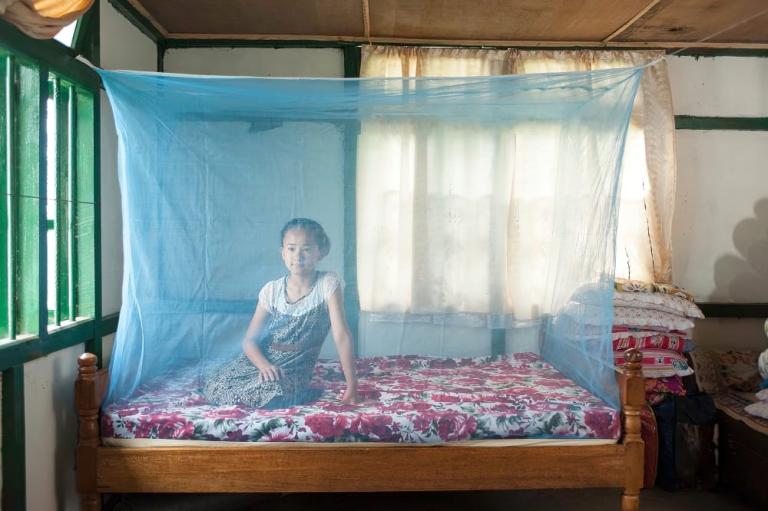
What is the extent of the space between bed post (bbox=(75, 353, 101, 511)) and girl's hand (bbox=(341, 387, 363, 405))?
0.99m

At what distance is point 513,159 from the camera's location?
298cm

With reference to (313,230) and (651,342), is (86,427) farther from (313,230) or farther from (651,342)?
(651,342)

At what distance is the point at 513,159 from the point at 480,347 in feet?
2.78

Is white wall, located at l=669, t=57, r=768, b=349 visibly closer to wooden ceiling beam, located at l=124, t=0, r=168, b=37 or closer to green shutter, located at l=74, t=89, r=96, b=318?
wooden ceiling beam, located at l=124, t=0, r=168, b=37

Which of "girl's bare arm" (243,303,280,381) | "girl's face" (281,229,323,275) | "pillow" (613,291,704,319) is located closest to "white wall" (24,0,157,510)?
"girl's bare arm" (243,303,280,381)

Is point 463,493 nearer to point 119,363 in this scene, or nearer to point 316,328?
point 316,328

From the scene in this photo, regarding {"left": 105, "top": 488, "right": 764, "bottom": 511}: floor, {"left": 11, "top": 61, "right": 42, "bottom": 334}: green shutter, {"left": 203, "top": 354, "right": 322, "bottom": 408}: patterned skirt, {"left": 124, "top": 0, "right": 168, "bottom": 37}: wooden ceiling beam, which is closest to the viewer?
{"left": 11, "top": 61, "right": 42, "bottom": 334}: green shutter

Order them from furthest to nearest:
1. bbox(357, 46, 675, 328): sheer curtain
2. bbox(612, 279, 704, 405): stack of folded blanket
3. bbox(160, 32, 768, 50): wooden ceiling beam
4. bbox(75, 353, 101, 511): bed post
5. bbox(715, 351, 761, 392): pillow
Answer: bbox(160, 32, 768, 50): wooden ceiling beam → bbox(715, 351, 761, 392): pillow → bbox(612, 279, 704, 405): stack of folded blanket → bbox(357, 46, 675, 328): sheer curtain → bbox(75, 353, 101, 511): bed post

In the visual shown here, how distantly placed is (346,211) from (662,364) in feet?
6.56

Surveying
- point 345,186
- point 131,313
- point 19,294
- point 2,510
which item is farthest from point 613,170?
point 2,510

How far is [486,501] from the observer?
354 cm

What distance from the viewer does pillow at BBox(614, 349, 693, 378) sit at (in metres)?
3.69

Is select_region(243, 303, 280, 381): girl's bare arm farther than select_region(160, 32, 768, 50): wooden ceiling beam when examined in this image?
No

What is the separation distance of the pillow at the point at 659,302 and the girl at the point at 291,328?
170 cm
